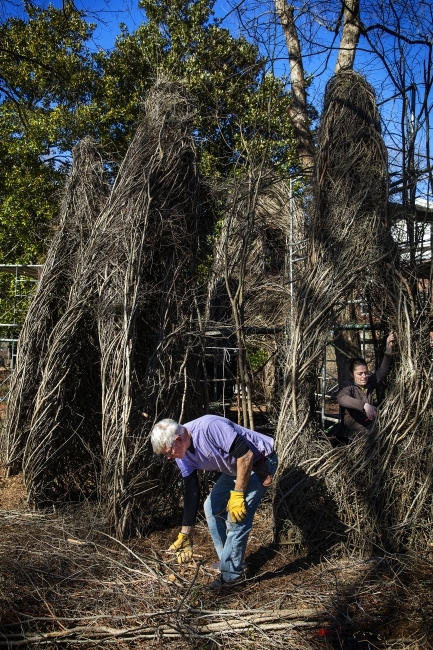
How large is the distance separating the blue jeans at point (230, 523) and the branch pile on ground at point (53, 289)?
2.38m

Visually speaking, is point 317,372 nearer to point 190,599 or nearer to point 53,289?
point 190,599

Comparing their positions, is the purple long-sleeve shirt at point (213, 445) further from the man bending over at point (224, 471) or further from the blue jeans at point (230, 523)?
the blue jeans at point (230, 523)

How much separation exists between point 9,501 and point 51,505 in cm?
53

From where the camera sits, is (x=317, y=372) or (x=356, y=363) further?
(x=356, y=363)

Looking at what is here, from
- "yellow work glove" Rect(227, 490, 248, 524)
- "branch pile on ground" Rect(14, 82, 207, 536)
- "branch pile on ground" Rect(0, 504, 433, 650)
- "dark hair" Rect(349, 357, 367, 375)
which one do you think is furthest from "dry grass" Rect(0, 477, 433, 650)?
"dark hair" Rect(349, 357, 367, 375)

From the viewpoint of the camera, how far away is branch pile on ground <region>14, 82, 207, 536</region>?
18.0ft

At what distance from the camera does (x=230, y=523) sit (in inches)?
175

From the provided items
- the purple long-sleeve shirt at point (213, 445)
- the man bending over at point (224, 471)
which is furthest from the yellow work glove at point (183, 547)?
the purple long-sleeve shirt at point (213, 445)

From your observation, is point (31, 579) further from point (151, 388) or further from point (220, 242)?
point (220, 242)

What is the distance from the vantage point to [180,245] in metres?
6.12

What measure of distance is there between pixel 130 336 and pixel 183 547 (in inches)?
69.1

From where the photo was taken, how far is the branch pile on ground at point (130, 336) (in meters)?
5.49

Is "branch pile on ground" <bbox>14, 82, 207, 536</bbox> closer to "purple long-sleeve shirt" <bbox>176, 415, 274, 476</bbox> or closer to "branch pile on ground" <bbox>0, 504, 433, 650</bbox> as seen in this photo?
"branch pile on ground" <bbox>0, 504, 433, 650</bbox>

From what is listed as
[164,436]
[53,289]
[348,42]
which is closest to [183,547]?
[164,436]
